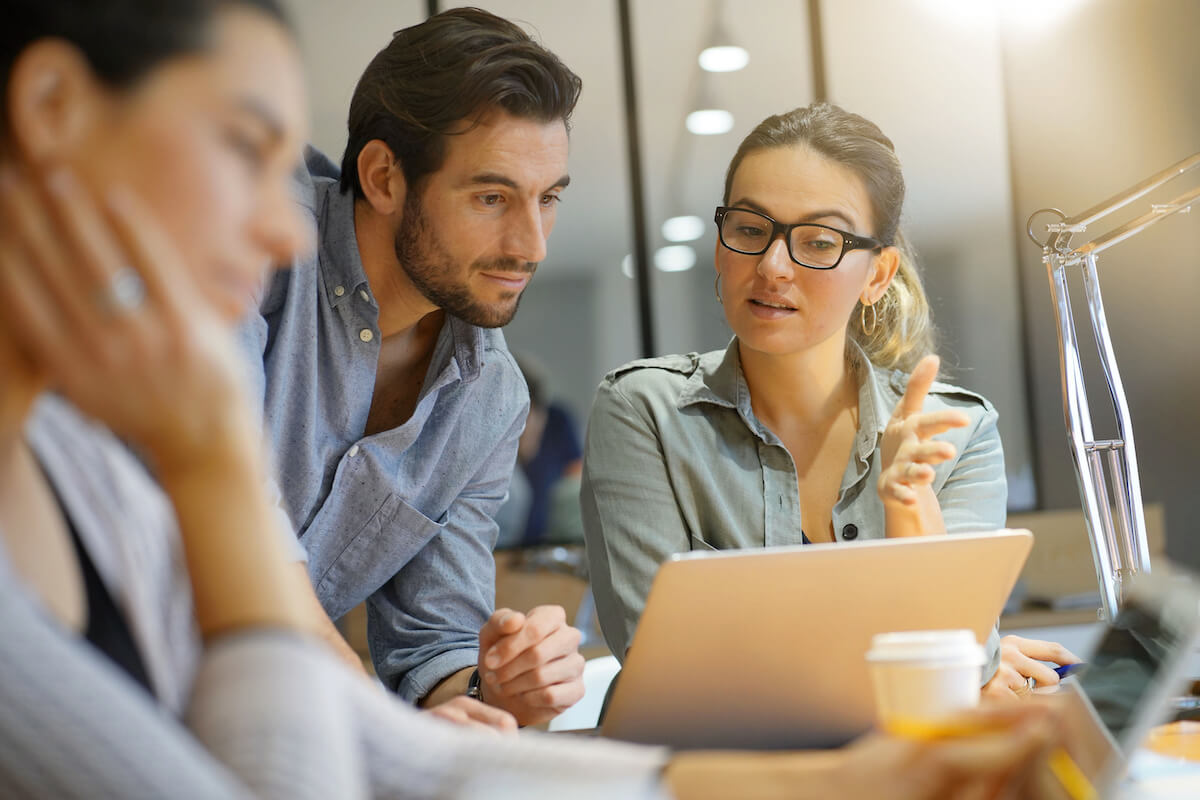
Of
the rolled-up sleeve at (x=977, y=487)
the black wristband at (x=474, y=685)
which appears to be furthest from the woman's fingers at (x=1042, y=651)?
the black wristband at (x=474, y=685)

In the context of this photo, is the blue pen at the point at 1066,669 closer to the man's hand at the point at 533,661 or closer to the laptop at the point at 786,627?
the laptop at the point at 786,627

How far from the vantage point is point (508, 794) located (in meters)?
0.89

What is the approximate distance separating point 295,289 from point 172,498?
1.24 meters

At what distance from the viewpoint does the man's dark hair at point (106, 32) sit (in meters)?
0.74

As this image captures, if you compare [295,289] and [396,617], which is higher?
[295,289]

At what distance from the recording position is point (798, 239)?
2.02 m

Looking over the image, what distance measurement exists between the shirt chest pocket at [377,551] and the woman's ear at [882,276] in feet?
2.94

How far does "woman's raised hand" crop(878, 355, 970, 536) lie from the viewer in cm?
151

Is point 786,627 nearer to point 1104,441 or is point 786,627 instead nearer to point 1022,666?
point 1022,666

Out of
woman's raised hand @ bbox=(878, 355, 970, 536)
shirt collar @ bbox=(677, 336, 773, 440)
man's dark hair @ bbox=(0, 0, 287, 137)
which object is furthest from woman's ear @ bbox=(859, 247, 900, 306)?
man's dark hair @ bbox=(0, 0, 287, 137)

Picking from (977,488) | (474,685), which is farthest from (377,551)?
(977,488)

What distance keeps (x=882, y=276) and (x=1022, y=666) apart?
0.80 metres

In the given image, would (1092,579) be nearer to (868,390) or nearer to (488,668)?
(868,390)

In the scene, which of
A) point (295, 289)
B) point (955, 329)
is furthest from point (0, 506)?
point (955, 329)
